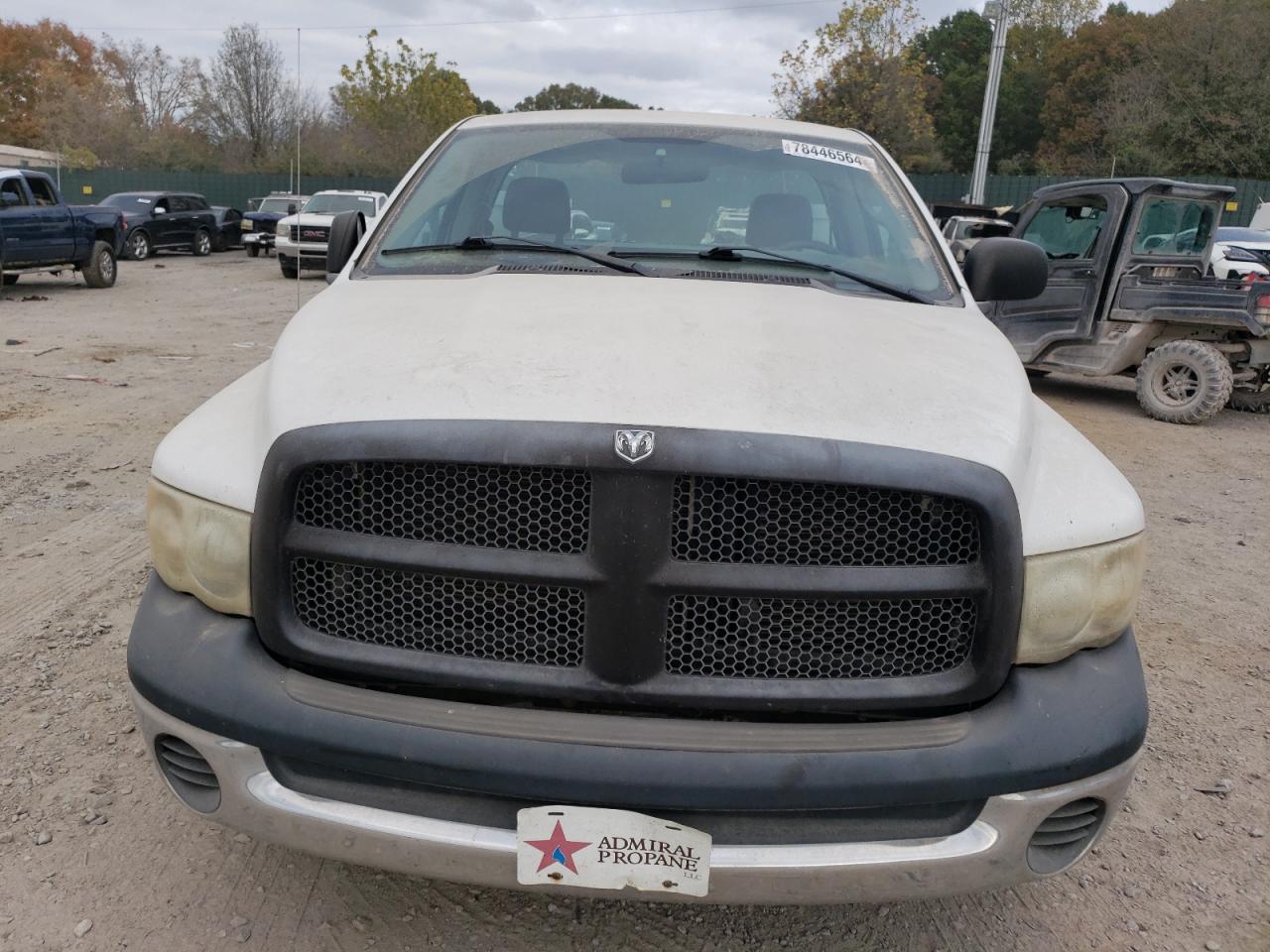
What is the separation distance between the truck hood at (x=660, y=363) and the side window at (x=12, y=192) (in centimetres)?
1460

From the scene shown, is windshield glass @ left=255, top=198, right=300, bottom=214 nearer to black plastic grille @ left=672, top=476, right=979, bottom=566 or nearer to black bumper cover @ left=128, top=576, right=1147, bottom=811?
black bumper cover @ left=128, top=576, right=1147, bottom=811

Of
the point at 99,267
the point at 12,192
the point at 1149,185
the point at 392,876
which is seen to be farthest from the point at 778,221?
the point at 99,267

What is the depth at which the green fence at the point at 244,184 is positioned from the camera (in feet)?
114

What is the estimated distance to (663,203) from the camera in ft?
10.7

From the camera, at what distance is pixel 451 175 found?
11.4 feet

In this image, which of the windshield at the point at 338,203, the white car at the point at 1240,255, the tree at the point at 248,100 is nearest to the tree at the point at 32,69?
the tree at the point at 248,100

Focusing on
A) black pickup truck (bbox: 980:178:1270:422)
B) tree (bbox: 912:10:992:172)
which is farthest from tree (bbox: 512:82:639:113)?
black pickup truck (bbox: 980:178:1270:422)

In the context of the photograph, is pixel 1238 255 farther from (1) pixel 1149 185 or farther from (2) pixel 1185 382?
(1) pixel 1149 185

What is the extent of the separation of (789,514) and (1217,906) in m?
1.77

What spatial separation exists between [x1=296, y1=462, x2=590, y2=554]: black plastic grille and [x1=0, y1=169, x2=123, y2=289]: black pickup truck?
15.2 m

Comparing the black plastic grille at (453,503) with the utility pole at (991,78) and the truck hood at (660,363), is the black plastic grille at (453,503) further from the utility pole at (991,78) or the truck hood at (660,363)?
the utility pole at (991,78)

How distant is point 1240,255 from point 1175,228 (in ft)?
18.8

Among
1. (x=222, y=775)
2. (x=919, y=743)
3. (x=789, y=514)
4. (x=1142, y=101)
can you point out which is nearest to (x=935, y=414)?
(x=789, y=514)

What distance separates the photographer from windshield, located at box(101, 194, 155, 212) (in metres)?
23.1
